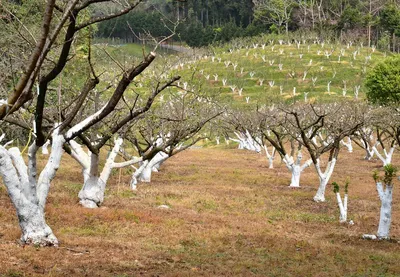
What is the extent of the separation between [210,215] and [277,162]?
34121mm

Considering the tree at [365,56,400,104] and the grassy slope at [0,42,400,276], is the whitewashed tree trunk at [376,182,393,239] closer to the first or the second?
the grassy slope at [0,42,400,276]

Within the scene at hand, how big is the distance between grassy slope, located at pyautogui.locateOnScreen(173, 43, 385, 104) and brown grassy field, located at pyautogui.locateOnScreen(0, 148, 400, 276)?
57976 millimetres

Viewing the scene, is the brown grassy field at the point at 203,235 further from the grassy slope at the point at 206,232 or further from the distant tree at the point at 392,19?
the distant tree at the point at 392,19

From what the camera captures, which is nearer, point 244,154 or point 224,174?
point 224,174

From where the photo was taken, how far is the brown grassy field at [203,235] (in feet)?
44.4

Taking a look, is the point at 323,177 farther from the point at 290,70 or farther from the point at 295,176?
the point at 290,70

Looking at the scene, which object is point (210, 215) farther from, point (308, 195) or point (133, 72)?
point (133, 72)

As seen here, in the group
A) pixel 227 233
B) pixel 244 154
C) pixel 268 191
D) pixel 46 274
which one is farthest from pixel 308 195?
pixel 244 154

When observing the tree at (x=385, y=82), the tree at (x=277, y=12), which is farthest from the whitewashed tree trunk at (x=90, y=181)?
the tree at (x=277, y=12)

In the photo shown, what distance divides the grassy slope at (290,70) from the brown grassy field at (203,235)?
57976 millimetres

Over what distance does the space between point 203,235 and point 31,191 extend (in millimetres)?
6717

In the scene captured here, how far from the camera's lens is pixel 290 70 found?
347ft

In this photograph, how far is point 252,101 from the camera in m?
88.7

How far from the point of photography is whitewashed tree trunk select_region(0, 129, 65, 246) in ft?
44.3
